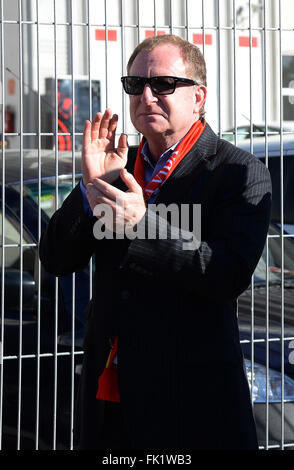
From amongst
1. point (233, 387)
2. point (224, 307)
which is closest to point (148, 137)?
→ point (224, 307)

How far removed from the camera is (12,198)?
3750 mm

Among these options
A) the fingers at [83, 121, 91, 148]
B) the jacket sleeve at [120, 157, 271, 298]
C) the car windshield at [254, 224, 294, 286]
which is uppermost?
the fingers at [83, 121, 91, 148]

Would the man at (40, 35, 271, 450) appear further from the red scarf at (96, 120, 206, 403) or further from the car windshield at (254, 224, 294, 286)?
the car windshield at (254, 224, 294, 286)

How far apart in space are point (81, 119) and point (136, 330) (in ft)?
26.4

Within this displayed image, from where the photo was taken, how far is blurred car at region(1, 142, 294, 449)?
3555mm

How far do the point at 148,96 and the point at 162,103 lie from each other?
2.0 inches

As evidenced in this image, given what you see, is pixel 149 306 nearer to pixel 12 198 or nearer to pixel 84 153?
pixel 84 153

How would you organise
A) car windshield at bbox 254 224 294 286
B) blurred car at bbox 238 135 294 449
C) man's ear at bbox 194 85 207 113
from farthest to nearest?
car windshield at bbox 254 224 294 286 → blurred car at bbox 238 135 294 449 → man's ear at bbox 194 85 207 113

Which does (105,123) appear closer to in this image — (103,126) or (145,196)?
(103,126)

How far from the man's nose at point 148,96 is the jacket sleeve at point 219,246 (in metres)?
0.29

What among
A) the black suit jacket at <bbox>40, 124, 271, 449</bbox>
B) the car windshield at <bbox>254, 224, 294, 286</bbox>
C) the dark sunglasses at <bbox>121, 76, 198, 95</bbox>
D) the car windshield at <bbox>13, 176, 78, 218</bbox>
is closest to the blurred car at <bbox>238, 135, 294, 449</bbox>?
the car windshield at <bbox>254, 224, 294, 286</bbox>

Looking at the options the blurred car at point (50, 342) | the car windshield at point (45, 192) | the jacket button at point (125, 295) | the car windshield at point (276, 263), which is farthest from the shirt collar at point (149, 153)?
the car windshield at point (276, 263)

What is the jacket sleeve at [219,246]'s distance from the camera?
2045 mm

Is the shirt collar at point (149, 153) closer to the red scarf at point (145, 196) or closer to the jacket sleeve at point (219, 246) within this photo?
the red scarf at point (145, 196)
